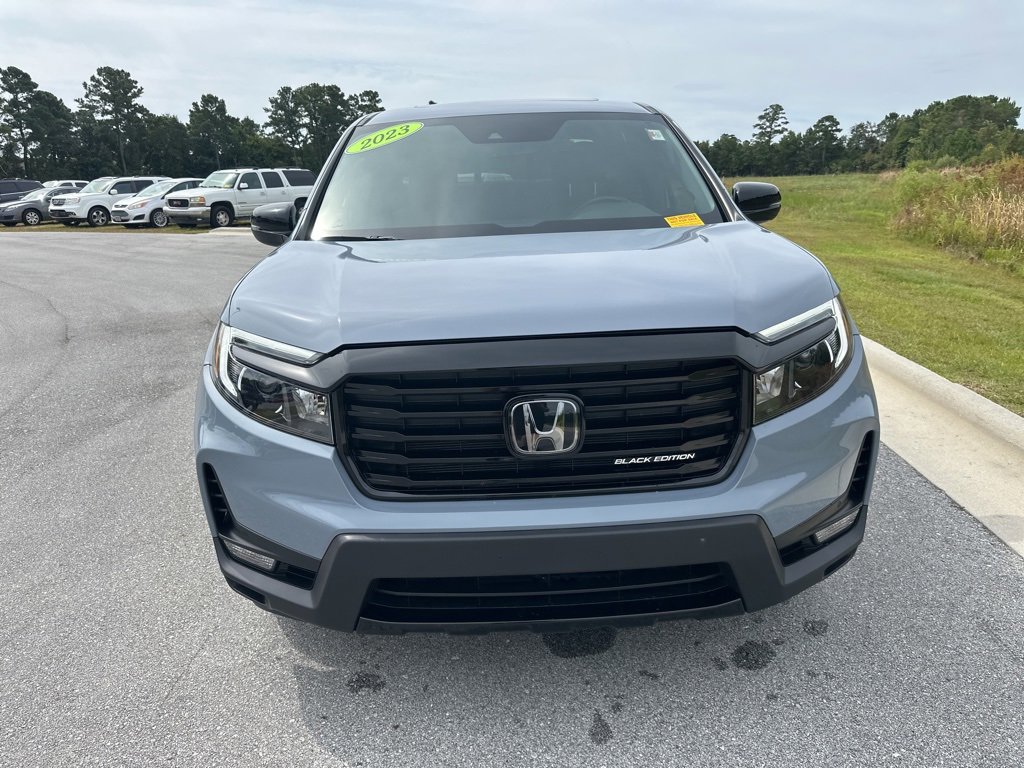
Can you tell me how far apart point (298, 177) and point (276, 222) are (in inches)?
938

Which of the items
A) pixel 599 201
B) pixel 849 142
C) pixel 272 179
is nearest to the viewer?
pixel 599 201

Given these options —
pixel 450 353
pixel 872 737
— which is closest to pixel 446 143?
pixel 450 353

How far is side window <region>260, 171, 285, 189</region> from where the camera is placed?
82.0 ft

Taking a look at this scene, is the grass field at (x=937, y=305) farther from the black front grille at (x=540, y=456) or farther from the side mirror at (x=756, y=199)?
the black front grille at (x=540, y=456)

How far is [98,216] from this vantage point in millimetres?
29016

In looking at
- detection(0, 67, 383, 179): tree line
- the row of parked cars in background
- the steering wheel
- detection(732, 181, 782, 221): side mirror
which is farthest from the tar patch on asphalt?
detection(0, 67, 383, 179): tree line

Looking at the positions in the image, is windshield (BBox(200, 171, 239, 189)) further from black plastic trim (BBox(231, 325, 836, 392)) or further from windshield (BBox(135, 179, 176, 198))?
black plastic trim (BBox(231, 325, 836, 392))

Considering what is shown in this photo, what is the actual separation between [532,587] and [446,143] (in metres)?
2.25

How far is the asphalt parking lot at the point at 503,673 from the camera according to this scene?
6.97 ft

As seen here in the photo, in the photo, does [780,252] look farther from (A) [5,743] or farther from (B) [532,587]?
(A) [5,743]

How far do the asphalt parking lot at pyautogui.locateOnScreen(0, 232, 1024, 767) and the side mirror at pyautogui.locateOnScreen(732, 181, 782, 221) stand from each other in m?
1.45

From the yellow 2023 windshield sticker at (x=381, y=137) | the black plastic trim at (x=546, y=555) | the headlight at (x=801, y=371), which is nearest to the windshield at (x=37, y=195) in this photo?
the yellow 2023 windshield sticker at (x=381, y=137)

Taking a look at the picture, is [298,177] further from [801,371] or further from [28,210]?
[801,371]

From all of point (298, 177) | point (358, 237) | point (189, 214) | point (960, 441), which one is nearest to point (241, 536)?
point (358, 237)
